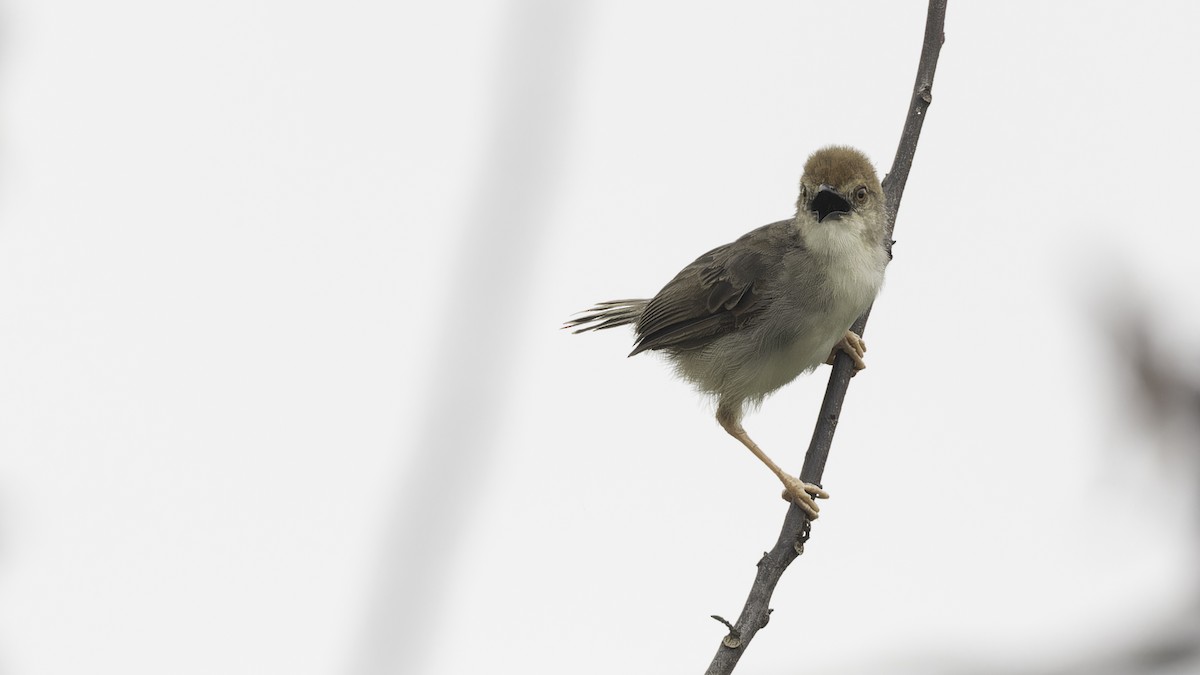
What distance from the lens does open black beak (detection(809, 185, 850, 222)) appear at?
233 inches

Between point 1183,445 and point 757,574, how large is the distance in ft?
9.48

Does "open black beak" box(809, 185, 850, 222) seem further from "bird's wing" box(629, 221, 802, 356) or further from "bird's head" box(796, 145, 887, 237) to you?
"bird's wing" box(629, 221, 802, 356)

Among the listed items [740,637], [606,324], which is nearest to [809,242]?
[606,324]

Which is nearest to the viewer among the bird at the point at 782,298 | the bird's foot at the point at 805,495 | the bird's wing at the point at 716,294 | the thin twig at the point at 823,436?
the thin twig at the point at 823,436

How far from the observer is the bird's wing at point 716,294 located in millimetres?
6391

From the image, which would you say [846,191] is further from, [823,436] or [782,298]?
[823,436]

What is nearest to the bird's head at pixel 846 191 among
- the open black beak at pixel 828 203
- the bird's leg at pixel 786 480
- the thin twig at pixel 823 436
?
the open black beak at pixel 828 203

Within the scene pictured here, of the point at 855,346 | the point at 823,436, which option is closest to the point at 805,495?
the point at 823,436

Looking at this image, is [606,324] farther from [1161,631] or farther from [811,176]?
[1161,631]

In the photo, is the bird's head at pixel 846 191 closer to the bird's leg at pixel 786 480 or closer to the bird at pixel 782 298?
the bird at pixel 782 298

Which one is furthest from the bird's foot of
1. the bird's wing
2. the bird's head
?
the bird's head

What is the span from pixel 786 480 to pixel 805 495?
38.1 inches

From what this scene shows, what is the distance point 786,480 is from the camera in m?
6.06

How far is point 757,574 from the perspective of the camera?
431 centimetres
